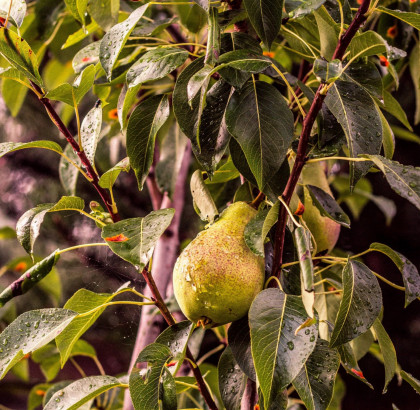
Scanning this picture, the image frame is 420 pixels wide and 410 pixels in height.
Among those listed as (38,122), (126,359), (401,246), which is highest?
(38,122)

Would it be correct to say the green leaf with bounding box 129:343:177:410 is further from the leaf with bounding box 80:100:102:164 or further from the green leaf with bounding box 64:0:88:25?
the green leaf with bounding box 64:0:88:25

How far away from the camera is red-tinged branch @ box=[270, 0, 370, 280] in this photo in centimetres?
43

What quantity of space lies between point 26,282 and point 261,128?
28cm

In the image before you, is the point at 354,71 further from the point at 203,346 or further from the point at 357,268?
the point at 203,346

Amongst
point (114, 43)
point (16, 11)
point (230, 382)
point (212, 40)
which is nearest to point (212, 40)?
point (212, 40)

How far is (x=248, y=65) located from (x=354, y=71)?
0.53ft

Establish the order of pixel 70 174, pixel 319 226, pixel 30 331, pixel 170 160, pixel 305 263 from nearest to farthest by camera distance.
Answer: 1. pixel 305 263
2. pixel 30 331
3. pixel 319 226
4. pixel 70 174
5. pixel 170 160

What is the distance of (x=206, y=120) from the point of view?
19.4 inches

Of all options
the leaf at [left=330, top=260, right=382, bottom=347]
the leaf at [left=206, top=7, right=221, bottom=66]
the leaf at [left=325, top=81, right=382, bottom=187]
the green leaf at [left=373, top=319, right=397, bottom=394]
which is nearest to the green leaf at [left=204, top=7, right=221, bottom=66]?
the leaf at [left=206, top=7, right=221, bottom=66]

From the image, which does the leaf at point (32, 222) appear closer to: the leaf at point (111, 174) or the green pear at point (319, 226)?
the leaf at point (111, 174)

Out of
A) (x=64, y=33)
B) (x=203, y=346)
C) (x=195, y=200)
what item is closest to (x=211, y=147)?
(x=195, y=200)

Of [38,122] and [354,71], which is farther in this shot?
[38,122]

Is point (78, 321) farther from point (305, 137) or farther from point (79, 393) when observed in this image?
point (305, 137)

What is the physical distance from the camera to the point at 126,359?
1744mm
